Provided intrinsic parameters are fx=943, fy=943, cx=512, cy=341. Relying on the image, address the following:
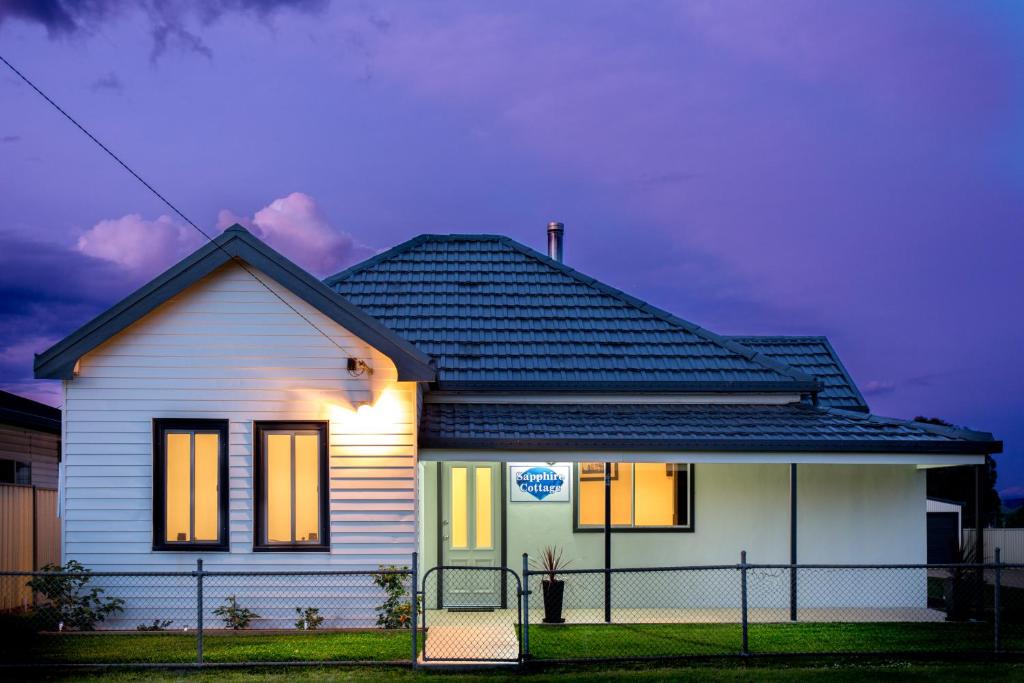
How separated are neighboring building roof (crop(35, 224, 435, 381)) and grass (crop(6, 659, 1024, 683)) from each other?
387cm

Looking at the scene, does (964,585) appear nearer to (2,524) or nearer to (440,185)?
(2,524)

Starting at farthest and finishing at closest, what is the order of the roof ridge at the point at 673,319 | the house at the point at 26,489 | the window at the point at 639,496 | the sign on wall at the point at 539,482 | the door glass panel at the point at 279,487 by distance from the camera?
the roof ridge at the point at 673,319 < the window at the point at 639,496 < the sign on wall at the point at 539,482 < the house at the point at 26,489 < the door glass panel at the point at 279,487

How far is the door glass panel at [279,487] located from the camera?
40.1ft

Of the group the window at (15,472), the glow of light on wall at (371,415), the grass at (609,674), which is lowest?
the grass at (609,674)

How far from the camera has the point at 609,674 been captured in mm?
9547

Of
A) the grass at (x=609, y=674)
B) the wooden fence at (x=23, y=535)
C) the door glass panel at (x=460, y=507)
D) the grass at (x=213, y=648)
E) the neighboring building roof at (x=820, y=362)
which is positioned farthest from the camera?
the neighboring building roof at (x=820, y=362)

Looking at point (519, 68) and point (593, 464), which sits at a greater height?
point (519, 68)

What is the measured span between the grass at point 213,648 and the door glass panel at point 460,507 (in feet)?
8.76

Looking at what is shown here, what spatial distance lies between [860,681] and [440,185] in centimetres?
5517

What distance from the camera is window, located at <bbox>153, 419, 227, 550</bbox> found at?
39.7 feet

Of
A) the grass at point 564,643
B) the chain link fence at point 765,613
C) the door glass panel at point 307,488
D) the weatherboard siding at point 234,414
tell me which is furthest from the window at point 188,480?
the chain link fence at point 765,613

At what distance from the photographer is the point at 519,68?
76.0 ft

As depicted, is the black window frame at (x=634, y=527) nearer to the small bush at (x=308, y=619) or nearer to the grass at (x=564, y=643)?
the grass at (x=564, y=643)

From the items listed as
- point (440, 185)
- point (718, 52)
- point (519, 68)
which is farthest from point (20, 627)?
point (440, 185)
